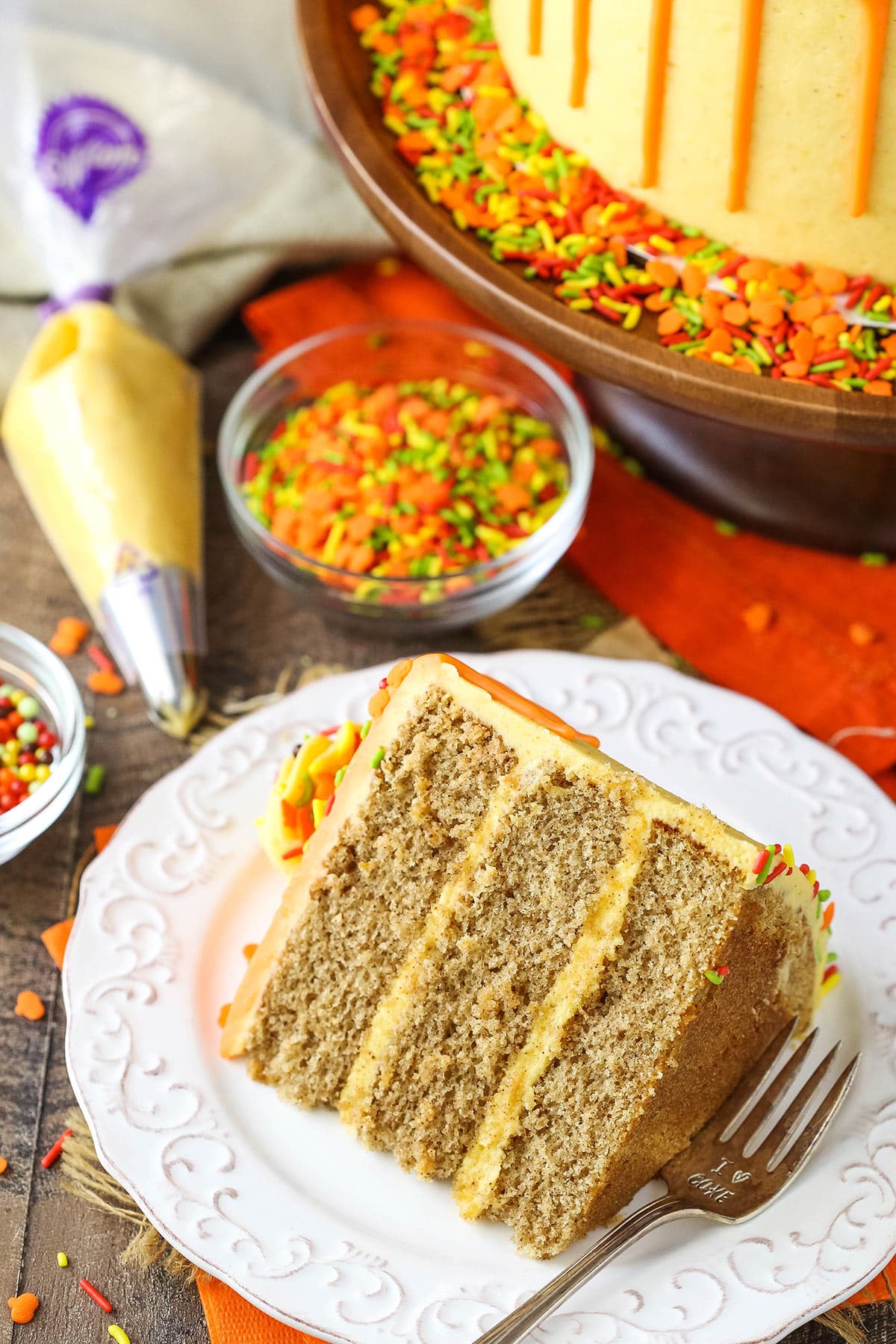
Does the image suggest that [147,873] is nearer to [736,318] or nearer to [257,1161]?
[257,1161]

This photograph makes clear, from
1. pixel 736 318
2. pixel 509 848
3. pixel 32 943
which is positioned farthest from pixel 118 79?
pixel 509 848

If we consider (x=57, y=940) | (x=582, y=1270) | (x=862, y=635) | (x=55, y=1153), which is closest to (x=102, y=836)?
(x=57, y=940)

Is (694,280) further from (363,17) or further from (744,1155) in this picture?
(744,1155)

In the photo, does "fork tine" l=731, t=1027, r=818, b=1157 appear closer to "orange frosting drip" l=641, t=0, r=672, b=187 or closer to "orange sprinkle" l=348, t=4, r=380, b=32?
"orange frosting drip" l=641, t=0, r=672, b=187

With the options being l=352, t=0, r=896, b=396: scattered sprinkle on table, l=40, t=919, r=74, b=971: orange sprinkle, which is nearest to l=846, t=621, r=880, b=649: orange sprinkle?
l=352, t=0, r=896, b=396: scattered sprinkle on table

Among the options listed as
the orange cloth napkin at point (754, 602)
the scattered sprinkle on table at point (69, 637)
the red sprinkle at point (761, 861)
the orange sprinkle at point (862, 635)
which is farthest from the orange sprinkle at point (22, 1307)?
the orange sprinkle at point (862, 635)

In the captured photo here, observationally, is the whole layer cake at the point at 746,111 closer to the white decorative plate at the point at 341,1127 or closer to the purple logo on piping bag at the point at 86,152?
the white decorative plate at the point at 341,1127
